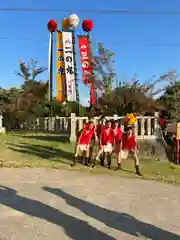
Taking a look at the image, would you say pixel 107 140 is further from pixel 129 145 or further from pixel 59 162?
pixel 59 162

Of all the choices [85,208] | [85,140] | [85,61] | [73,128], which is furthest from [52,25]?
[85,208]

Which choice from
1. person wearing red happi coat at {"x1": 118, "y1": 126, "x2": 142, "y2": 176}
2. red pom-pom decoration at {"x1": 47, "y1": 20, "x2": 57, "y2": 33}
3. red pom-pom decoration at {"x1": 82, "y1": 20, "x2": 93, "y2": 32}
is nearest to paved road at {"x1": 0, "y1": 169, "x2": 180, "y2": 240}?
person wearing red happi coat at {"x1": 118, "y1": 126, "x2": 142, "y2": 176}

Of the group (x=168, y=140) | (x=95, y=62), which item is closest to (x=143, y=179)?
(x=168, y=140)

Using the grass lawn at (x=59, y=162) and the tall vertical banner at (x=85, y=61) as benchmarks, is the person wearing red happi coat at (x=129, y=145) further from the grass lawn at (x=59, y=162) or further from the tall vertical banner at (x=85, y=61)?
the tall vertical banner at (x=85, y=61)

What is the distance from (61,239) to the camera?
4395 millimetres

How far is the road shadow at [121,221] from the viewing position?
465 cm

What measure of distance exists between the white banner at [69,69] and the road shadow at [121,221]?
2503cm

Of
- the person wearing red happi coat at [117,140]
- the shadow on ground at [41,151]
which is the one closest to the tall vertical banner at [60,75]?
the shadow on ground at [41,151]

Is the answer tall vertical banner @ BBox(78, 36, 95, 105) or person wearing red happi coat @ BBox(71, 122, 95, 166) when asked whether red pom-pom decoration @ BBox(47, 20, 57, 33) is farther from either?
person wearing red happi coat @ BBox(71, 122, 95, 166)

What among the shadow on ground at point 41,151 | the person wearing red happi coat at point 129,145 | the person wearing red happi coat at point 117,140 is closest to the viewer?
the person wearing red happi coat at point 129,145

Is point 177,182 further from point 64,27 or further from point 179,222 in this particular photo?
point 64,27

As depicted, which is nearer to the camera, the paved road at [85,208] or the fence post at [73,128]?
the paved road at [85,208]

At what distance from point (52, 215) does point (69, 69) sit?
26.8m

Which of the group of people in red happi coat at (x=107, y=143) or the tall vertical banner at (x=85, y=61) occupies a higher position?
the tall vertical banner at (x=85, y=61)
